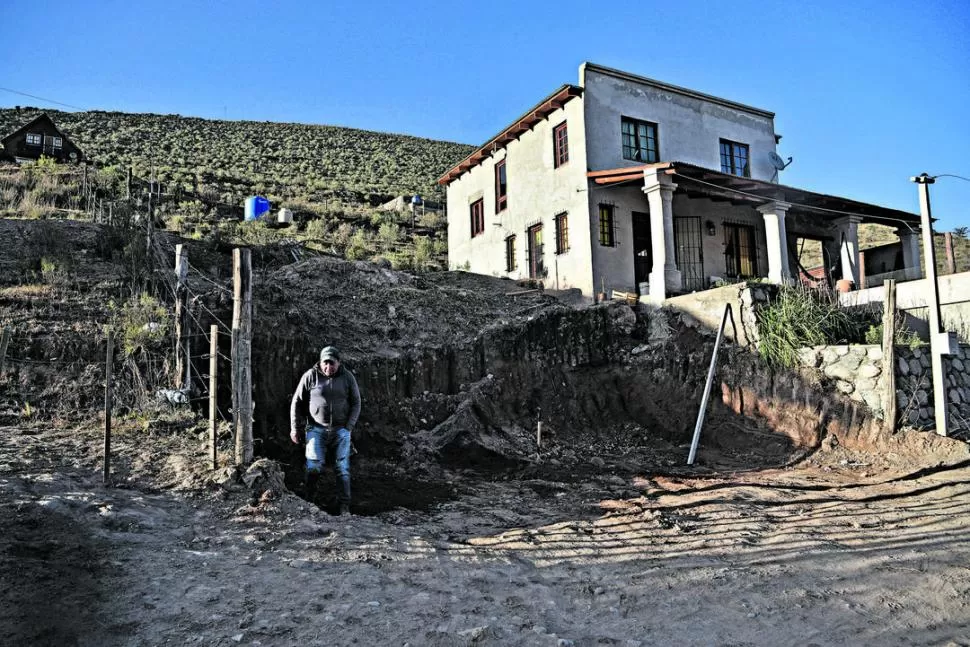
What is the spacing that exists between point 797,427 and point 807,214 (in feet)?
36.9

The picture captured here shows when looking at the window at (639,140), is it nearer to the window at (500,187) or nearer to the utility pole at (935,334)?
the window at (500,187)

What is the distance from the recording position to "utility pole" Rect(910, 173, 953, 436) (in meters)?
10.4

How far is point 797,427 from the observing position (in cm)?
1151

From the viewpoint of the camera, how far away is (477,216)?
24.0 m

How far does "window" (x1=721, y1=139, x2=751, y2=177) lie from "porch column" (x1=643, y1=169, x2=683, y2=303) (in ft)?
18.3

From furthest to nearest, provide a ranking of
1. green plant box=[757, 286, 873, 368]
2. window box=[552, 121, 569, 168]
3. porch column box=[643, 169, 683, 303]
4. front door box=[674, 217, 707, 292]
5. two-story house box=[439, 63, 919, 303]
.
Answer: front door box=[674, 217, 707, 292]
window box=[552, 121, 569, 168]
two-story house box=[439, 63, 919, 303]
porch column box=[643, 169, 683, 303]
green plant box=[757, 286, 873, 368]

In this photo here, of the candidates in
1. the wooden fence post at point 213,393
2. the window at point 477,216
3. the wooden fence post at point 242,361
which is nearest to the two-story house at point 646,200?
the window at point 477,216

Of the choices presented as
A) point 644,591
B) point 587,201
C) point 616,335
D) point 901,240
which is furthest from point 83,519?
point 901,240

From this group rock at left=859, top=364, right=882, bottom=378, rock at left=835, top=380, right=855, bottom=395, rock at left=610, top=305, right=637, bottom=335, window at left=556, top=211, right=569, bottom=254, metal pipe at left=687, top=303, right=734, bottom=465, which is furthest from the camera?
window at left=556, top=211, right=569, bottom=254

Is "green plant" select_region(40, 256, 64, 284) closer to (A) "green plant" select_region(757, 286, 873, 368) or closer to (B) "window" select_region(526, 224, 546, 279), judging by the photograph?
(B) "window" select_region(526, 224, 546, 279)

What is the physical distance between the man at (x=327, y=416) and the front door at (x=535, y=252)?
12.7m

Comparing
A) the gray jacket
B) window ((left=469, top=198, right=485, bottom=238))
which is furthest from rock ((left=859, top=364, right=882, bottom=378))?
window ((left=469, top=198, right=485, bottom=238))

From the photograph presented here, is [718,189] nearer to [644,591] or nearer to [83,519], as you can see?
[644,591]

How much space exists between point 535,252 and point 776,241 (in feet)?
23.0
